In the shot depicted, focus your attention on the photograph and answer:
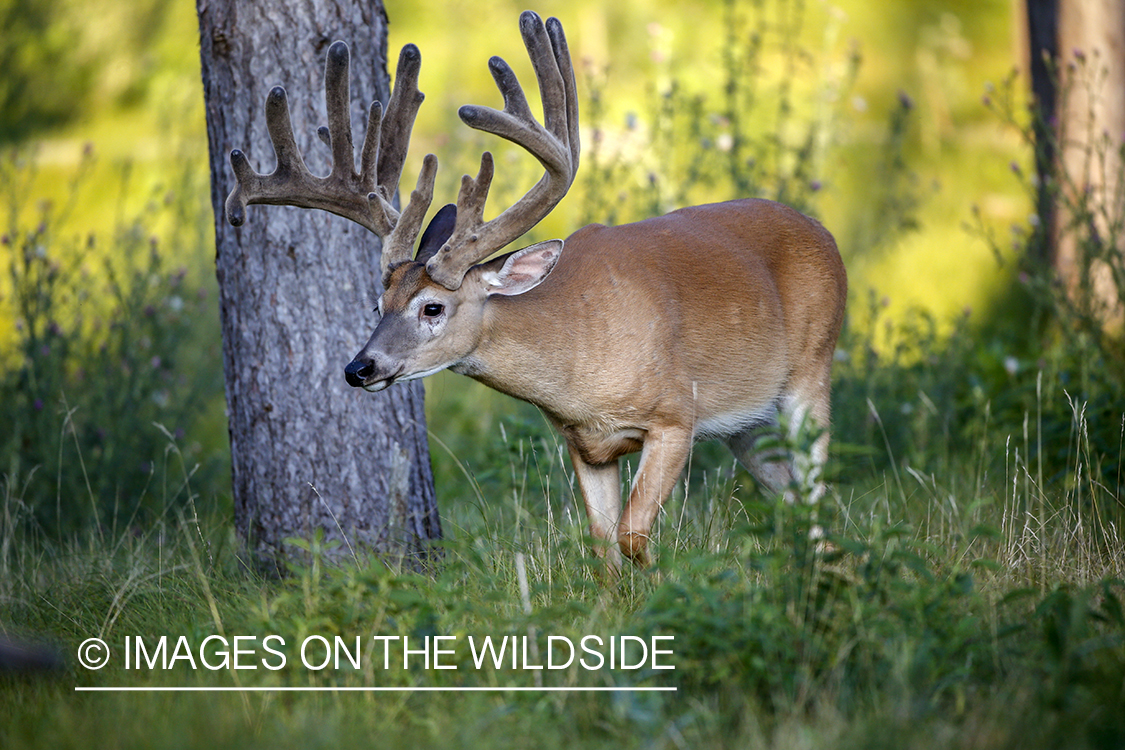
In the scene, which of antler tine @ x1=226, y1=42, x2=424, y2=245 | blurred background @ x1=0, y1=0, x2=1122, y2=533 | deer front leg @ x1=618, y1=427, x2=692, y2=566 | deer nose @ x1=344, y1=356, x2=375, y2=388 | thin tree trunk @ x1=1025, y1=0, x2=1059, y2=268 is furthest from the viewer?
thin tree trunk @ x1=1025, y1=0, x2=1059, y2=268

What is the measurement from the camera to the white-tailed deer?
155 inches

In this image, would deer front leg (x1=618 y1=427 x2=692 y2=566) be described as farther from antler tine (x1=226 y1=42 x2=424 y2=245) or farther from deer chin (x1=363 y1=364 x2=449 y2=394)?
antler tine (x1=226 y1=42 x2=424 y2=245)

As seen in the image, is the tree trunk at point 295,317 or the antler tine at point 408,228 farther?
the tree trunk at point 295,317

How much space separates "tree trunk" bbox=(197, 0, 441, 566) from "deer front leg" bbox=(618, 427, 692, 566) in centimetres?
90

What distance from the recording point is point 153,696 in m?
2.99

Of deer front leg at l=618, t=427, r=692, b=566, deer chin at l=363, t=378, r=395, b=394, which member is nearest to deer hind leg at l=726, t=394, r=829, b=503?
deer front leg at l=618, t=427, r=692, b=566

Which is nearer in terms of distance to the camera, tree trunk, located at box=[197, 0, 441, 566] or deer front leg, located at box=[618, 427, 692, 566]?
deer front leg, located at box=[618, 427, 692, 566]

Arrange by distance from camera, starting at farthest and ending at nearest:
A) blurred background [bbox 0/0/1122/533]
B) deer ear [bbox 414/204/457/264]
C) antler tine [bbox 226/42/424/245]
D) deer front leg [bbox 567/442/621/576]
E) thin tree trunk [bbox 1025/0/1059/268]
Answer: thin tree trunk [bbox 1025/0/1059/268] → blurred background [bbox 0/0/1122/533] → deer front leg [bbox 567/442/621/576] → deer ear [bbox 414/204/457/264] → antler tine [bbox 226/42/424/245]

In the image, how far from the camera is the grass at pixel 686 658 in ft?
8.41

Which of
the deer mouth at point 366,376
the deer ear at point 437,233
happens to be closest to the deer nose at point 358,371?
the deer mouth at point 366,376

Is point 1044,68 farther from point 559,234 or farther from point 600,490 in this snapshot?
point 559,234

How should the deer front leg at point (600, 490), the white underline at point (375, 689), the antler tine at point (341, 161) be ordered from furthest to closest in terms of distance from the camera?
the deer front leg at point (600, 490) → the antler tine at point (341, 161) → the white underline at point (375, 689)

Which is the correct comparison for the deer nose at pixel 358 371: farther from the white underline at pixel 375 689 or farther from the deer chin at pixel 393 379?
the white underline at pixel 375 689

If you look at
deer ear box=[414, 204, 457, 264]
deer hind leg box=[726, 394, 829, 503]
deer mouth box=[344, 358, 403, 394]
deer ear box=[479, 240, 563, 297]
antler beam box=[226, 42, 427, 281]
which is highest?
antler beam box=[226, 42, 427, 281]
